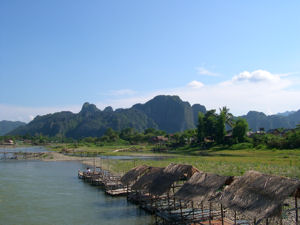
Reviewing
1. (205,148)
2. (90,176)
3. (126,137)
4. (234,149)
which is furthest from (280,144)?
(126,137)

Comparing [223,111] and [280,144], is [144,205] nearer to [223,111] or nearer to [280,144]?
[280,144]

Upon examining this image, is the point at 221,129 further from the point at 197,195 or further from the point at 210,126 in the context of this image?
the point at 197,195

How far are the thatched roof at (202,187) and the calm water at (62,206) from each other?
411cm

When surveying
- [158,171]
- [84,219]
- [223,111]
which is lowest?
[84,219]

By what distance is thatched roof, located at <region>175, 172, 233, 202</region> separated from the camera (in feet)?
47.7

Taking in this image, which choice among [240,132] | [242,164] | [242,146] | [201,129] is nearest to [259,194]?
[242,164]

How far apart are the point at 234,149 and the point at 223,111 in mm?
14929

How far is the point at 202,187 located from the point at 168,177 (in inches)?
129

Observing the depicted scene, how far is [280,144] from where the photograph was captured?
5944cm

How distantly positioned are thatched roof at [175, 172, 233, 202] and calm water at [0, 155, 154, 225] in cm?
411

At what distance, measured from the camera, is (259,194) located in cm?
1206

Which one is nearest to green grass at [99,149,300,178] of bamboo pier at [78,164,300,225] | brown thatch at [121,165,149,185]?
brown thatch at [121,165,149,185]

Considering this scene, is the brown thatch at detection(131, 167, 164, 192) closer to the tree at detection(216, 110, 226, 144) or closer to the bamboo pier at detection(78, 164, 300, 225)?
the bamboo pier at detection(78, 164, 300, 225)

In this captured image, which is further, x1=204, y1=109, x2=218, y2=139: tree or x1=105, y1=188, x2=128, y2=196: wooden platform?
x1=204, y1=109, x2=218, y2=139: tree
